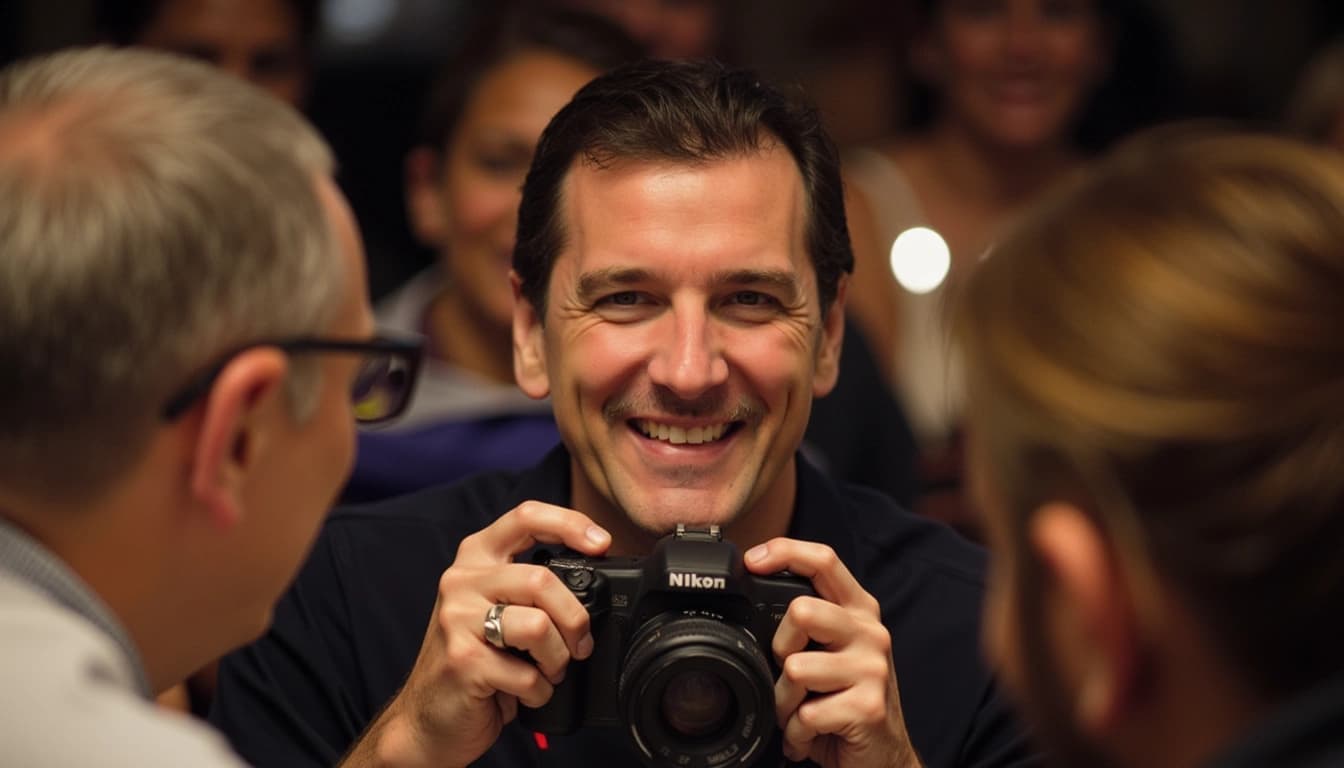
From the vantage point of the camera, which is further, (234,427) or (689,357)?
(689,357)

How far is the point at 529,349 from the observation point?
1.80 m

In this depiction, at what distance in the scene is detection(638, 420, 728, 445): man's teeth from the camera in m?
1.68

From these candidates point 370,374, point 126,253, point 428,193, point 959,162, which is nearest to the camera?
point 126,253

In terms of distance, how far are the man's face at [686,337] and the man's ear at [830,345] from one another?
5 cm

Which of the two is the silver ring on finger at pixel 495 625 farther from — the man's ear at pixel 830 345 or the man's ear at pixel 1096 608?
the man's ear at pixel 1096 608

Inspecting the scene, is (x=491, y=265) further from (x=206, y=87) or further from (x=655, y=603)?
(x=206, y=87)

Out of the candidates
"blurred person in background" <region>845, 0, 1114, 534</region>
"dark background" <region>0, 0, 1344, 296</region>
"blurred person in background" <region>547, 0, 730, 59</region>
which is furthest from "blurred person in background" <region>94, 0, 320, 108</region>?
"blurred person in background" <region>845, 0, 1114, 534</region>

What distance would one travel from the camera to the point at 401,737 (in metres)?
1.49

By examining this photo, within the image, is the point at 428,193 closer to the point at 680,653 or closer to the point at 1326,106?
the point at 1326,106

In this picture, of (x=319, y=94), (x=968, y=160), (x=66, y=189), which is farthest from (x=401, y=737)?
(x=319, y=94)

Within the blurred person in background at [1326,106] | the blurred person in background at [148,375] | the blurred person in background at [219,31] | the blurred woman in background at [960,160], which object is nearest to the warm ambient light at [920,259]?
the blurred woman in background at [960,160]

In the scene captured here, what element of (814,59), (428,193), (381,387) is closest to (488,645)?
(381,387)

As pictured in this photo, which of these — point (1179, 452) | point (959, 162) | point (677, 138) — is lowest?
point (959, 162)

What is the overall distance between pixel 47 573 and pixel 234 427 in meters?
0.14
